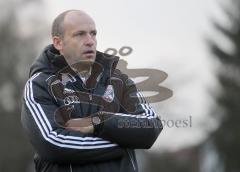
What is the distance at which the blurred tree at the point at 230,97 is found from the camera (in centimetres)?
3594

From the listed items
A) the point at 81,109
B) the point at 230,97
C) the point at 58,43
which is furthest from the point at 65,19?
the point at 230,97

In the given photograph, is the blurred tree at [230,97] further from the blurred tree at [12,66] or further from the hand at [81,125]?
the hand at [81,125]

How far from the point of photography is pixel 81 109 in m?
5.48

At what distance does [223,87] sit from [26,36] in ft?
32.7

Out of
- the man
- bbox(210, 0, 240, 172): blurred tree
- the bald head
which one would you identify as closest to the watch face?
the man

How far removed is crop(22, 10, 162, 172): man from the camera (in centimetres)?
527

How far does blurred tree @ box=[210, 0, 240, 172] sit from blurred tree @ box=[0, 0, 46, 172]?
30.1 feet

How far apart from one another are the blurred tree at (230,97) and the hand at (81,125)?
1211 inches

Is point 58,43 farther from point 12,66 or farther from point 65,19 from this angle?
point 12,66

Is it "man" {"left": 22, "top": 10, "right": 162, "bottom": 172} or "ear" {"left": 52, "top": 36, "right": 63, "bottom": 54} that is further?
"ear" {"left": 52, "top": 36, "right": 63, "bottom": 54}

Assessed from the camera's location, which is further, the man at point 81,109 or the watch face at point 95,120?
the watch face at point 95,120

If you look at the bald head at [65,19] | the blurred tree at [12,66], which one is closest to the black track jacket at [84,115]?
the bald head at [65,19]

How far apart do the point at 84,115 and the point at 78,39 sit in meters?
0.56

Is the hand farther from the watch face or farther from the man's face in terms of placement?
the man's face
